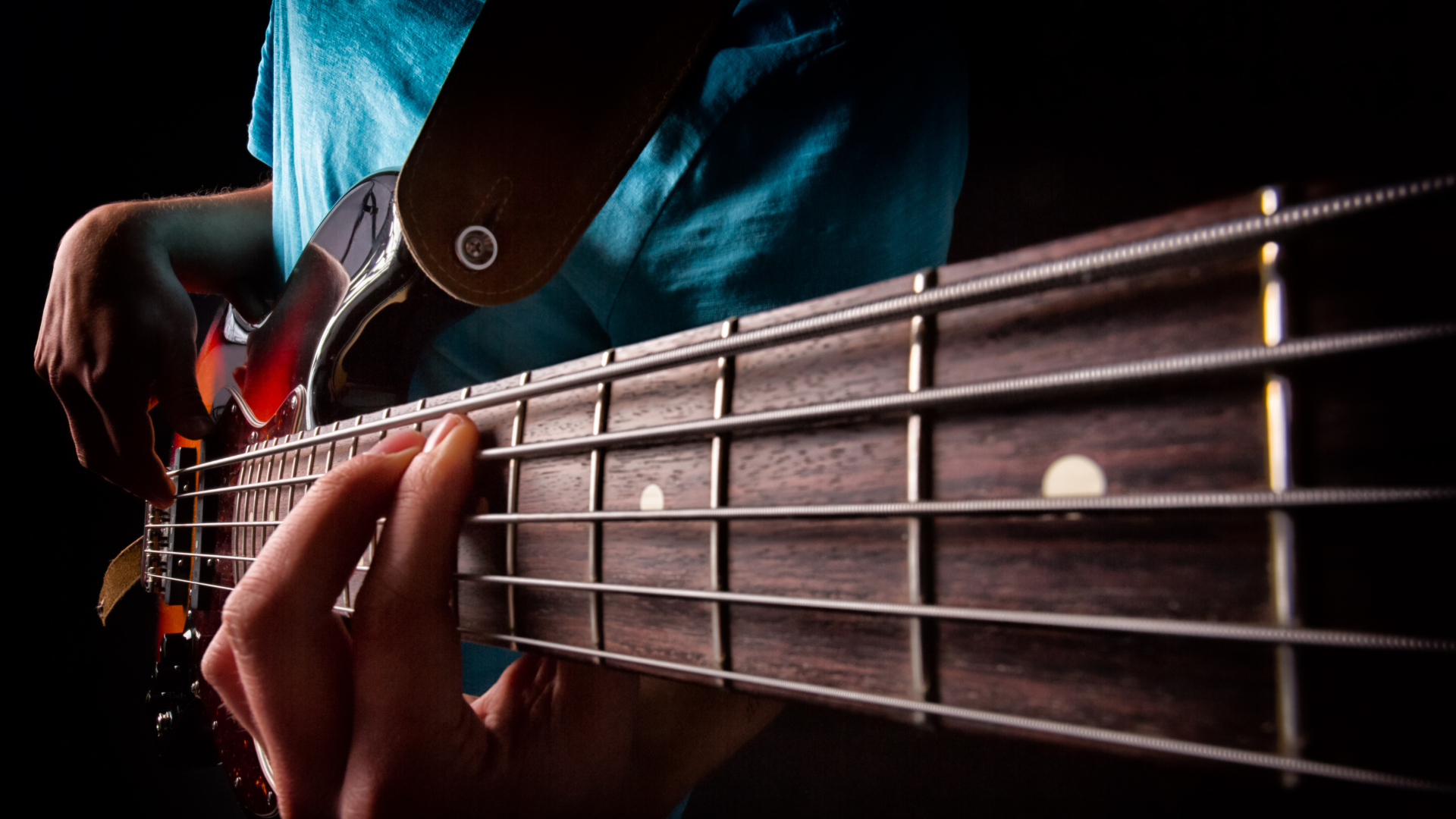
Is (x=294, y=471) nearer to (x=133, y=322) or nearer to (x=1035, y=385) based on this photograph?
(x=133, y=322)

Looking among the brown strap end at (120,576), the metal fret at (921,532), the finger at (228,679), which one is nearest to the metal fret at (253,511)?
the finger at (228,679)

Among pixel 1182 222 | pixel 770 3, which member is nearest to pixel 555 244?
pixel 770 3

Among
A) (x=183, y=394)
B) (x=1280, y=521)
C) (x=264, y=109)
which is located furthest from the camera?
(x=264, y=109)

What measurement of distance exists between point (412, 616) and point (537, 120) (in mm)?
338

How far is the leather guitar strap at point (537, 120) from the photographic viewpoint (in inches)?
17.0

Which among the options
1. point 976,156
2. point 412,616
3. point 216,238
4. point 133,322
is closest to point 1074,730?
point 412,616

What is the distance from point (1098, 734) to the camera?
0.60ft

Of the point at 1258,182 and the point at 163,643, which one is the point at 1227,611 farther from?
the point at 163,643

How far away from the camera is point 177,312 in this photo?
0.93 metres

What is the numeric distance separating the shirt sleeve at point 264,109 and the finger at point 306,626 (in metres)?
1.10

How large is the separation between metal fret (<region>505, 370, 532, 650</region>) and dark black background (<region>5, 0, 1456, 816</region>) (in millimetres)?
289

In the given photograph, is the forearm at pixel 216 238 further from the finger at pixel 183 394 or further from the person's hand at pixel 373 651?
the person's hand at pixel 373 651

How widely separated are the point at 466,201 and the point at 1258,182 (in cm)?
75

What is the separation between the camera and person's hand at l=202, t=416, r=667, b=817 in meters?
0.39
